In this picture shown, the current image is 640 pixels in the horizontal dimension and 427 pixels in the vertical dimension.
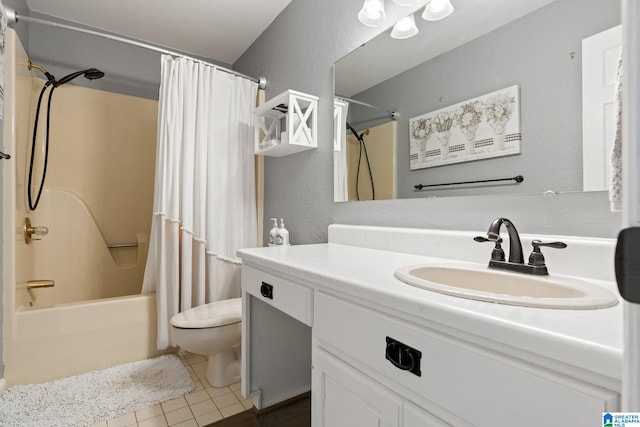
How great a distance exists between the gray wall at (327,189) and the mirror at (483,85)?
0.04m

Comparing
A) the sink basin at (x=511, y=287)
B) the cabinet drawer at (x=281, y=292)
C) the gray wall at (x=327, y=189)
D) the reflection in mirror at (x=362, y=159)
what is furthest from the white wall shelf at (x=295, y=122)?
the sink basin at (x=511, y=287)

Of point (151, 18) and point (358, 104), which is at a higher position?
point (151, 18)

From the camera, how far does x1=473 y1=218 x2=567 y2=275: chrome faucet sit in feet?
2.59

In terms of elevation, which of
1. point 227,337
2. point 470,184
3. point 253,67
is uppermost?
point 253,67

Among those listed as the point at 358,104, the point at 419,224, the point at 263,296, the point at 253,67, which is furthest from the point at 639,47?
the point at 253,67

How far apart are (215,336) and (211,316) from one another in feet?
0.57

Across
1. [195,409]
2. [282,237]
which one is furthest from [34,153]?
[195,409]

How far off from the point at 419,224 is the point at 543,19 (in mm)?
745

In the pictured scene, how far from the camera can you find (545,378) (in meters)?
0.43

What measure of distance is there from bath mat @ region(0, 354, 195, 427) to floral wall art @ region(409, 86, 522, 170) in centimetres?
167

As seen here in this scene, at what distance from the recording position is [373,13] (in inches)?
54.8

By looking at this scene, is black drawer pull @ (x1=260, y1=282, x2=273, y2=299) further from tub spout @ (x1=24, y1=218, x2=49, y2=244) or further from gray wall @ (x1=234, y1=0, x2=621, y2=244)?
tub spout @ (x1=24, y1=218, x2=49, y2=244)

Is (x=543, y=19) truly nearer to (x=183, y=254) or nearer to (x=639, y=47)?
(x=639, y=47)

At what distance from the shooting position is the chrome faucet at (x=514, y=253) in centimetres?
79
